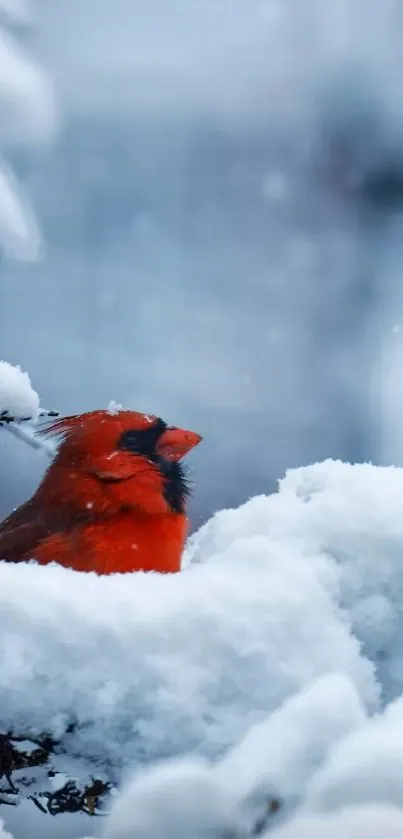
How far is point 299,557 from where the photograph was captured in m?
0.90

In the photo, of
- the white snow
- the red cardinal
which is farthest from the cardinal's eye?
the white snow

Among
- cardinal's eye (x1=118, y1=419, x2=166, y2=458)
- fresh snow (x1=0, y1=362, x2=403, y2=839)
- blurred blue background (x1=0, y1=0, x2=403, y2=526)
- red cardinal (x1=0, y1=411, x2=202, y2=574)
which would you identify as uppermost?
blurred blue background (x1=0, y1=0, x2=403, y2=526)

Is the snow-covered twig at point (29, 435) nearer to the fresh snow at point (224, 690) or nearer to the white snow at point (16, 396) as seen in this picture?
the white snow at point (16, 396)

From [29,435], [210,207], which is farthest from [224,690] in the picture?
[210,207]

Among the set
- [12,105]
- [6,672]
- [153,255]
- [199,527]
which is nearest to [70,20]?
[12,105]

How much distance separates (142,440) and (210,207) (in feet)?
1.06

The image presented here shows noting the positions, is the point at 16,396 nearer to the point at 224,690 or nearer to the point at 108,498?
the point at 108,498

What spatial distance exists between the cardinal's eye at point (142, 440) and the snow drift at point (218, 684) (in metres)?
0.17

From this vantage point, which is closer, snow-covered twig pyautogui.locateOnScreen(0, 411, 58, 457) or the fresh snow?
the fresh snow

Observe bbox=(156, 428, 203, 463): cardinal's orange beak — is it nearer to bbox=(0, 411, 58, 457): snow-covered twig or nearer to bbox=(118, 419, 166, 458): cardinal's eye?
bbox=(118, 419, 166, 458): cardinal's eye

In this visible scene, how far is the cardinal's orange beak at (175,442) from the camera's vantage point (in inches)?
39.4

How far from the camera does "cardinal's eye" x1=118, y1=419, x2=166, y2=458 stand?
994 mm

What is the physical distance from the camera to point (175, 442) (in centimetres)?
100

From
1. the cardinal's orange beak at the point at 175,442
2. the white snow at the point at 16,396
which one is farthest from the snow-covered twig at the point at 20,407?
the cardinal's orange beak at the point at 175,442
